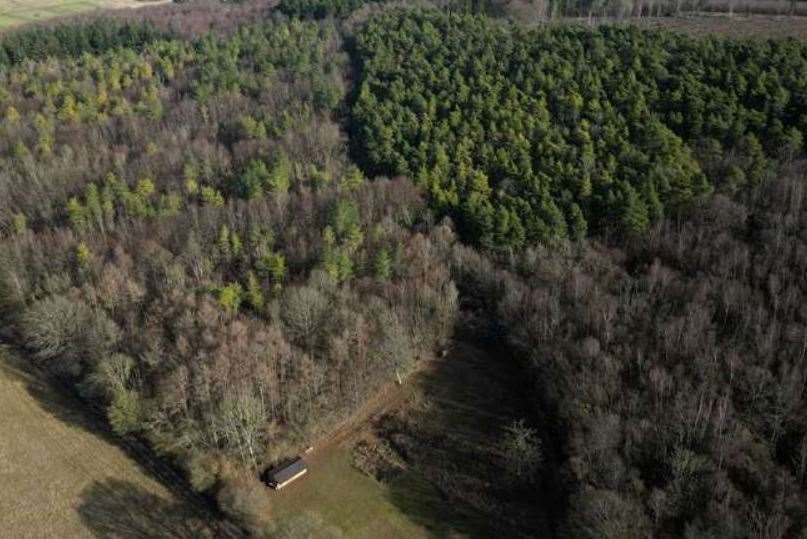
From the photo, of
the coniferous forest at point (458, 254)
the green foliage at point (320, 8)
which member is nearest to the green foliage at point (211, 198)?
the coniferous forest at point (458, 254)

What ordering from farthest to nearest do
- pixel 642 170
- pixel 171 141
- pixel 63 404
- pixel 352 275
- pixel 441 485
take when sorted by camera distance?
pixel 171 141, pixel 642 170, pixel 352 275, pixel 63 404, pixel 441 485

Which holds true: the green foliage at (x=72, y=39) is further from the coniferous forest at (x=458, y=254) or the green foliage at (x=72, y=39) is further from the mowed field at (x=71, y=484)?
the mowed field at (x=71, y=484)

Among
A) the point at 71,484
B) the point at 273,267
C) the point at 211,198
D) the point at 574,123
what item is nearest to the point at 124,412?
Result: the point at 71,484

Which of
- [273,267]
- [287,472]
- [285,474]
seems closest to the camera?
[285,474]

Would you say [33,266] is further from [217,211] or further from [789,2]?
[789,2]

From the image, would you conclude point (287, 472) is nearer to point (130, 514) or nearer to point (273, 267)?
point (130, 514)

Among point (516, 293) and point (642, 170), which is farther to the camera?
point (642, 170)

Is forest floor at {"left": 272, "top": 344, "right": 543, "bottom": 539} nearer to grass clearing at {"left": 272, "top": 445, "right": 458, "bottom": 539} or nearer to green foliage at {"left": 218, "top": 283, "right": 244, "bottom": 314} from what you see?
grass clearing at {"left": 272, "top": 445, "right": 458, "bottom": 539}

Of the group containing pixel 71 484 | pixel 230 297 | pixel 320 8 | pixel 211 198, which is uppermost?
pixel 320 8

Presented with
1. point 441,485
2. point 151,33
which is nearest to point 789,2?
point 441,485
